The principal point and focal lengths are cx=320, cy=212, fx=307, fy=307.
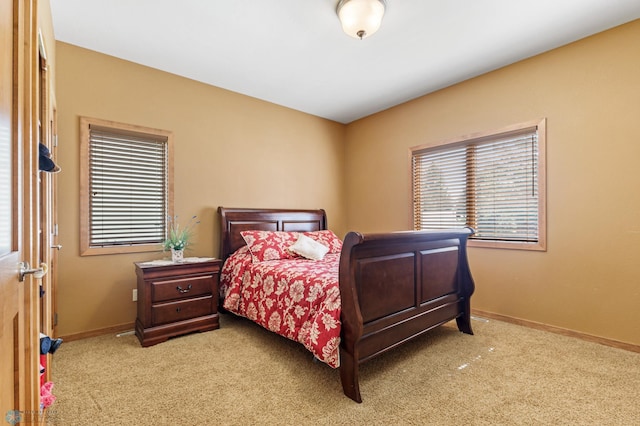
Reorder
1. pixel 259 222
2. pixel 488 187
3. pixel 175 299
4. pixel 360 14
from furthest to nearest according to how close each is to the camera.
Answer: pixel 259 222 < pixel 488 187 < pixel 175 299 < pixel 360 14

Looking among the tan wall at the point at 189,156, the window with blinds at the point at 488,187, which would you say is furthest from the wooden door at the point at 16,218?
the window with blinds at the point at 488,187

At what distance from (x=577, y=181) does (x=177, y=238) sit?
3896 millimetres

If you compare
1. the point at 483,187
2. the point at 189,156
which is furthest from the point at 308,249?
the point at 483,187

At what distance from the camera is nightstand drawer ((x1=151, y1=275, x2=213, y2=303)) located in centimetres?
277

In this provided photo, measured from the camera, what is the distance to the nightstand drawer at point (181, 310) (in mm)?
2760

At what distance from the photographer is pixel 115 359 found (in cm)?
244

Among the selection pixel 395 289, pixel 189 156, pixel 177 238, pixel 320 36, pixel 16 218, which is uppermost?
pixel 320 36

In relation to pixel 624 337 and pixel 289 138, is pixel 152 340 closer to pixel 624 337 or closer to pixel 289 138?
pixel 289 138

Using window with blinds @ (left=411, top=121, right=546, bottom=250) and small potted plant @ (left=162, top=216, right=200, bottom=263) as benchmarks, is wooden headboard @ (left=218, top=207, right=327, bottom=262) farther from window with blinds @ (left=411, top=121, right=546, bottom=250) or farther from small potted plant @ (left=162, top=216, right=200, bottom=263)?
window with blinds @ (left=411, top=121, right=546, bottom=250)

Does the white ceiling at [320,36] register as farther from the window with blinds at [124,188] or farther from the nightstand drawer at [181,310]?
the nightstand drawer at [181,310]

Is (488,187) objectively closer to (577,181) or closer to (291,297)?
(577,181)

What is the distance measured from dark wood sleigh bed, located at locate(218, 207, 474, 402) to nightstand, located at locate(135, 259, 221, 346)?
5.41ft

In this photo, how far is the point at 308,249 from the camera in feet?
11.1

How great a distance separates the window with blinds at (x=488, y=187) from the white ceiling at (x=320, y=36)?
80 cm
